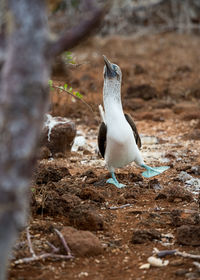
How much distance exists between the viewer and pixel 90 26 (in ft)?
6.69

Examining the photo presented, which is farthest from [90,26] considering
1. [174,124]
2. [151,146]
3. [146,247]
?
[174,124]

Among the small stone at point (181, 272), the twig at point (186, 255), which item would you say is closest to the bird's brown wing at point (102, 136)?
the twig at point (186, 255)

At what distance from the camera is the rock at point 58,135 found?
597cm

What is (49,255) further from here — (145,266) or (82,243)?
(145,266)

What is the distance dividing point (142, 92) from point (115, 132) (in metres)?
5.53

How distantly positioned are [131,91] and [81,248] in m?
7.31

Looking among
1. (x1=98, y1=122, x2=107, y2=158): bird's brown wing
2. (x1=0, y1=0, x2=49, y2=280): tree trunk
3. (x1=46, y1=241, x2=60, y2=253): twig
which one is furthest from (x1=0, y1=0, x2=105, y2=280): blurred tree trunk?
(x1=98, y1=122, x2=107, y2=158): bird's brown wing

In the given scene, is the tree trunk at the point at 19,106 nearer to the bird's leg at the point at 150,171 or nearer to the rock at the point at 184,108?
the bird's leg at the point at 150,171

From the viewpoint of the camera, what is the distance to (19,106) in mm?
1958

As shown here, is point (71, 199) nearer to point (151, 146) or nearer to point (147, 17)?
point (151, 146)

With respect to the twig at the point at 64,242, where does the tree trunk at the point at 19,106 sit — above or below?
above

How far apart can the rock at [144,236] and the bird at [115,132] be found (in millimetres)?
1349

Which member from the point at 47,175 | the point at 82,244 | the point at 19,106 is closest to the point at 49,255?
the point at 82,244

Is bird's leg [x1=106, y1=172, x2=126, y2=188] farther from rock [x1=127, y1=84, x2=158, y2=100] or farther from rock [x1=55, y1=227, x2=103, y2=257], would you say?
rock [x1=127, y1=84, x2=158, y2=100]
